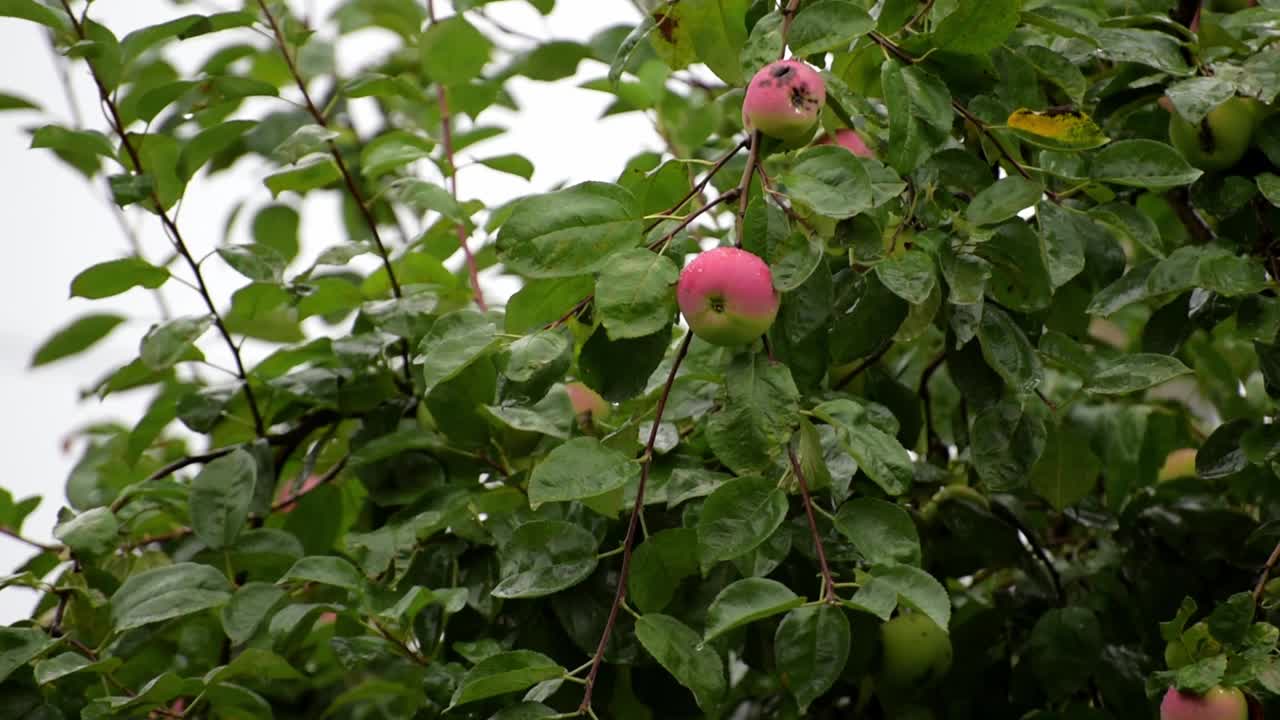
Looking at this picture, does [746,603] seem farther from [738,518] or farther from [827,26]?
[827,26]

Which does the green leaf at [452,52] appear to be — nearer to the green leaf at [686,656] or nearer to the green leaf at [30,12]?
the green leaf at [30,12]

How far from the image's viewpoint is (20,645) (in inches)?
28.9

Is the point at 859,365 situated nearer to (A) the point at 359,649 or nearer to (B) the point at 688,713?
(B) the point at 688,713

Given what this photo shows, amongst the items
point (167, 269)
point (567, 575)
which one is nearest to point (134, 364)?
point (167, 269)

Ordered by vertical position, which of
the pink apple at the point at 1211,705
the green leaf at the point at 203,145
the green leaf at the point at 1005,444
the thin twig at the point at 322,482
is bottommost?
the pink apple at the point at 1211,705

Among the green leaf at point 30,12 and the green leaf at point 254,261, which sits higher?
the green leaf at point 30,12

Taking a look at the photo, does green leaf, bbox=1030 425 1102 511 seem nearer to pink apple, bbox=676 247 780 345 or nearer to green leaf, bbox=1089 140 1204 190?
green leaf, bbox=1089 140 1204 190

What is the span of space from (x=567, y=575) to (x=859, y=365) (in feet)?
0.82

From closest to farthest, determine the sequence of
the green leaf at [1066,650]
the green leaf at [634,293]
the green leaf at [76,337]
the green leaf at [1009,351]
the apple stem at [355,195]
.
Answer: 1. the green leaf at [634,293]
2. the green leaf at [1009,351]
3. the green leaf at [1066,650]
4. the apple stem at [355,195]
5. the green leaf at [76,337]

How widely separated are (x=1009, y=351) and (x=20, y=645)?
1.82 ft

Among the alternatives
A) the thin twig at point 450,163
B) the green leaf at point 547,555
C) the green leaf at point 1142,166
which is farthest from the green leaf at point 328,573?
the green leaf at point 1142,166

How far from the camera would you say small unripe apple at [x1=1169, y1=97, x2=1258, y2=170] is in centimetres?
70

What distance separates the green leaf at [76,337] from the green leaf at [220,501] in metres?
0.23

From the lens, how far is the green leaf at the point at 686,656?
58cm
